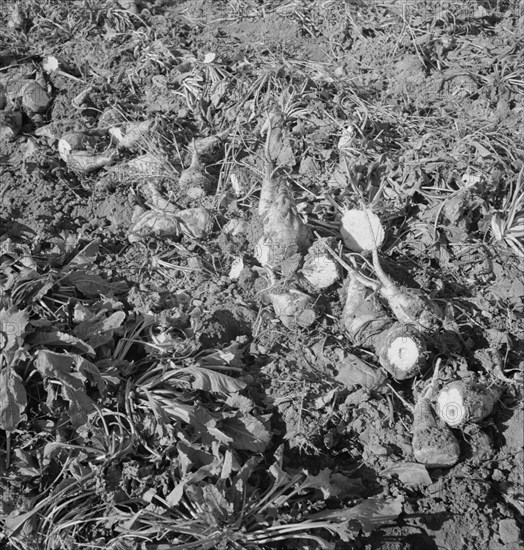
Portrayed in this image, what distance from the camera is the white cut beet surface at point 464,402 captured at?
8.34 feet

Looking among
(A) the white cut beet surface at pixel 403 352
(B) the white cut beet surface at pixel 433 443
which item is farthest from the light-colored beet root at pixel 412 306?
(B) the white cut beet surface at pixel 433 443

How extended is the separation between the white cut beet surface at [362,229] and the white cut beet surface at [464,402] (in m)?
0.84

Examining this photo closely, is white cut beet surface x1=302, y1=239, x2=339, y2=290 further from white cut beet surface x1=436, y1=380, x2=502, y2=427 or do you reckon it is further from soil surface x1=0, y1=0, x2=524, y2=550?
white cut beet surface x1=436, y1=380, x2=502, y2=427

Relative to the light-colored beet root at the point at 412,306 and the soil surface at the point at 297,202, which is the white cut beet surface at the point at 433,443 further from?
the light-colored beet root at the point at 412,306

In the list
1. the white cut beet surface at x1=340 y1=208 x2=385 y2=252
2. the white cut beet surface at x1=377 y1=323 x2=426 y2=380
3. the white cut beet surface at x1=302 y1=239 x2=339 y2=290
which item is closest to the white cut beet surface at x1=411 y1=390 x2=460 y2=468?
the white cut beet surface at x1=377 y1=323 x2=426 y2=380

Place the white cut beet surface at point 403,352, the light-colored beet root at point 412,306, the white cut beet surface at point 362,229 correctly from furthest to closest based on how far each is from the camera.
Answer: the white cut beet surface at point 362,229 < the light-colored beet root at point 412,306 < the white cut beet surface at point 403,352

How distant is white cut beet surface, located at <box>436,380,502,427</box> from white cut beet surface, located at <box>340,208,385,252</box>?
84 centimetres

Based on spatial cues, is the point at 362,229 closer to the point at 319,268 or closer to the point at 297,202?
the point at 319,268

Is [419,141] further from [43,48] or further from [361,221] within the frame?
[43,48]

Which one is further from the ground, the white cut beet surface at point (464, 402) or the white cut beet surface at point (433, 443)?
the white cut beet surface at point (464, 402)

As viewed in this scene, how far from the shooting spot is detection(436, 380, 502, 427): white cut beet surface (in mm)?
2543

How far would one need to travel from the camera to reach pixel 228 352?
283cm

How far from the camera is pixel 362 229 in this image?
311 centimetres

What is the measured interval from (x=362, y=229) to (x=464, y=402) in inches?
39.8
